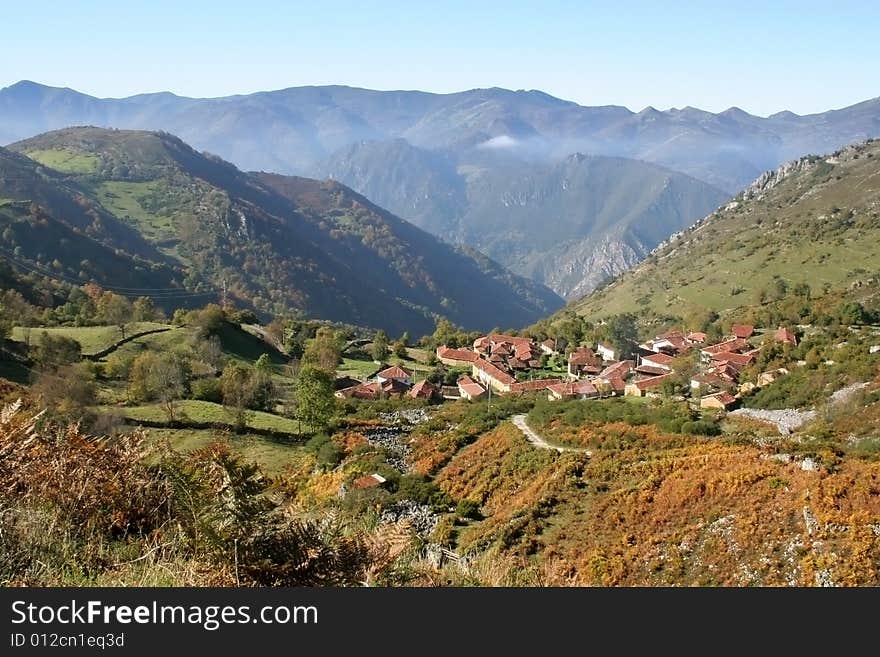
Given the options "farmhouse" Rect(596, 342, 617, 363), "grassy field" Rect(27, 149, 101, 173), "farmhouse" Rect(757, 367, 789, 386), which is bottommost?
"farmhouse" Rect(596, 342, 617, 363)

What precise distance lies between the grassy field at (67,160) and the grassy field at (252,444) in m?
164

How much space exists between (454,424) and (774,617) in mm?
32446

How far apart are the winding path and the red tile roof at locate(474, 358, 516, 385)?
15.6 metres

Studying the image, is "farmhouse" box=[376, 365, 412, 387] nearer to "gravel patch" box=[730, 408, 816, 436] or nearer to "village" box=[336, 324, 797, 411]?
"village" box=[336, 324, 797, 411]

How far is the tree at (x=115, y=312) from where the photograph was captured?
51.9 metres

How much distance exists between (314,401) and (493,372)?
21400mm

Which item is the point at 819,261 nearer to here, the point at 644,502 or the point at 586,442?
the point at 586,442

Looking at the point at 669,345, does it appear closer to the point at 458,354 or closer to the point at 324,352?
the point at 458,354

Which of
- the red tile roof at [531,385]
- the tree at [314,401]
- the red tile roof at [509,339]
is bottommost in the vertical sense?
the red tile roof at [531,385]

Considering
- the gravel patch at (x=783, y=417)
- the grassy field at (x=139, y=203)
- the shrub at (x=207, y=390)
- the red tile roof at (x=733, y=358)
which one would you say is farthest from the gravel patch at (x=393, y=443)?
the grassy field at (x=139, y=203)

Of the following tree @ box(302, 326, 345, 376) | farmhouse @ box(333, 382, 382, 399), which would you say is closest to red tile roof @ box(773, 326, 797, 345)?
farmhouse @ box(333, 382, 382, 399)

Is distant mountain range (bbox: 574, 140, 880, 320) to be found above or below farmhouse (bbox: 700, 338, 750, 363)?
above

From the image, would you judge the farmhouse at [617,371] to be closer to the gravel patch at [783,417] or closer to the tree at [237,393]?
the gravel patch at [783,417]

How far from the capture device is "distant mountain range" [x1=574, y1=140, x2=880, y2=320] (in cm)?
7812
